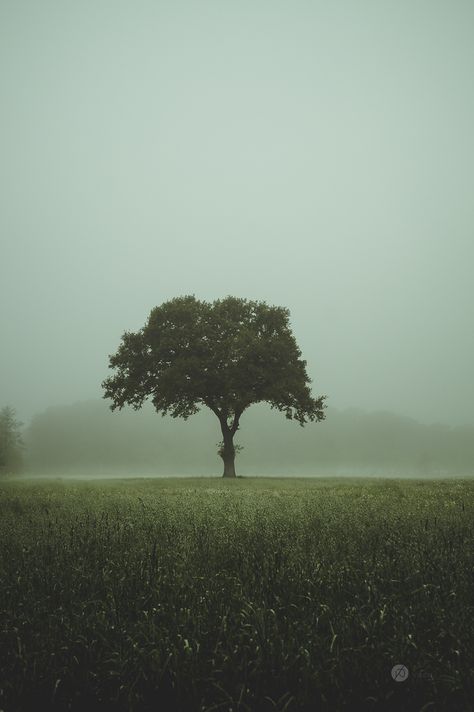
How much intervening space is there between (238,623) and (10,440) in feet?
243

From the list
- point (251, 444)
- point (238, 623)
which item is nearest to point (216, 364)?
point (238, 623)

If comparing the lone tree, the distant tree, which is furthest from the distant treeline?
the lone tree

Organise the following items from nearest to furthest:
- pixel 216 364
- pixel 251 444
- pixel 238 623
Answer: pixel 238 623 → pixel 216 364 → pixel 251 444

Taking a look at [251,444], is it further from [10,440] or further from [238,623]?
[238,623]

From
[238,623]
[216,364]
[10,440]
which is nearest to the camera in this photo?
[238,623]

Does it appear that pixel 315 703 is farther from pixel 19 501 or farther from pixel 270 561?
pixel 19 501

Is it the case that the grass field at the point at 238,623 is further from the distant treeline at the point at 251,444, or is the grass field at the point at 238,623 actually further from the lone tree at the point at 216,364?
the distant treeline at the point at 251,444

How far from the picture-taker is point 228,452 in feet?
120

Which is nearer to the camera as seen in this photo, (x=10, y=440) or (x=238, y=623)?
(x=238, y=623)

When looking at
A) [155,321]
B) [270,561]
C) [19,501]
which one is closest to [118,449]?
[155,321]

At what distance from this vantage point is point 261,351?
33.7m

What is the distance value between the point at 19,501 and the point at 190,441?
536 ft

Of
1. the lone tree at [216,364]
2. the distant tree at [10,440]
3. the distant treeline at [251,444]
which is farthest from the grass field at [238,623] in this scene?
the distant treeline at [251,444]

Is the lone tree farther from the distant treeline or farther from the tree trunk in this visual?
the distant treeline
